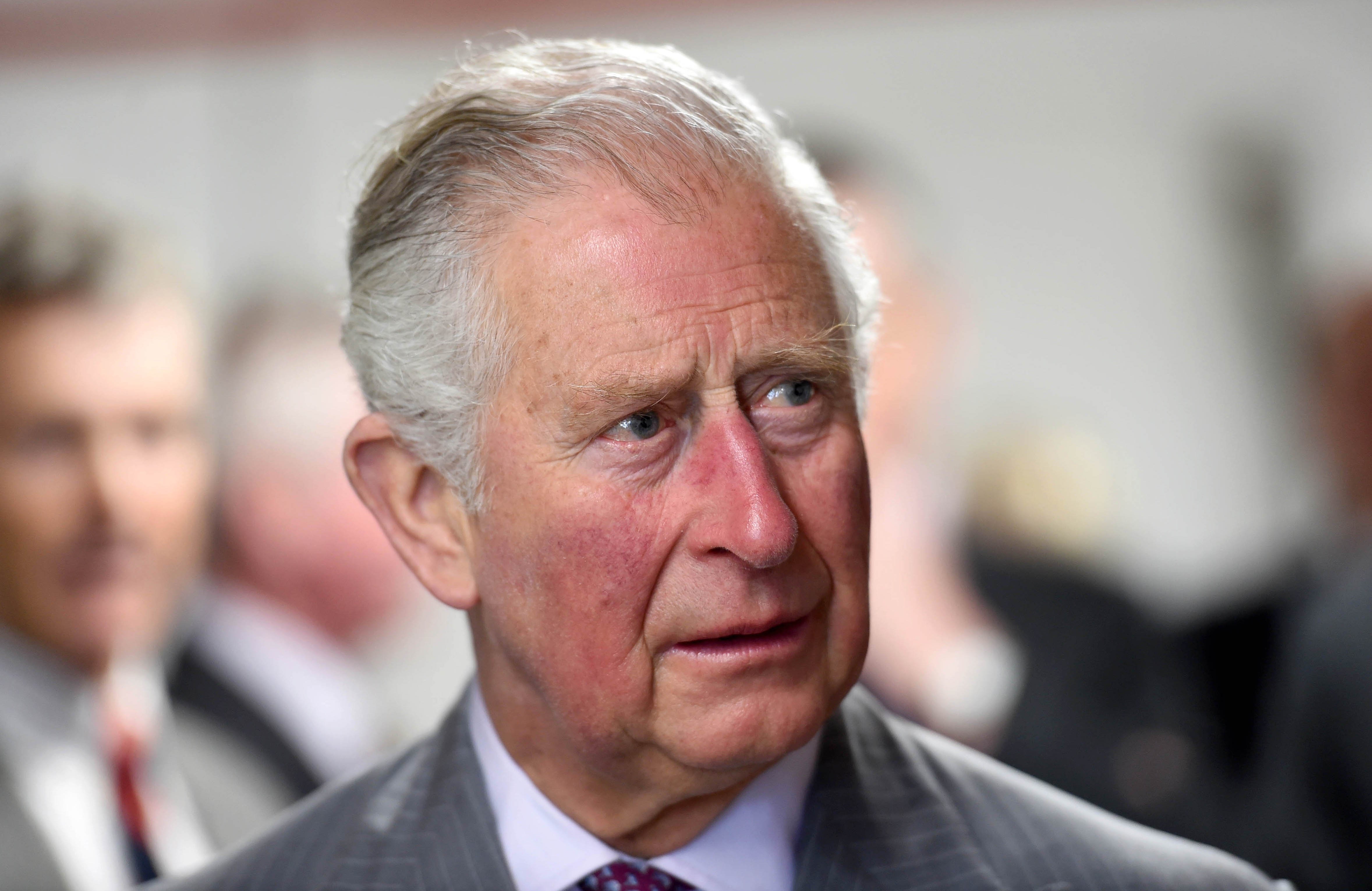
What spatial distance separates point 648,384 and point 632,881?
505mm

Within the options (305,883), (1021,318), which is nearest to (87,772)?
(305,883)

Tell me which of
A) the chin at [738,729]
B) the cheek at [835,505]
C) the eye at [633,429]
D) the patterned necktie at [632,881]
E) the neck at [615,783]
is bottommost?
the patterned necktie at [632,881]

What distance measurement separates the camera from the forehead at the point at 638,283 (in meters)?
1.29

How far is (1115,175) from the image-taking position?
609cm

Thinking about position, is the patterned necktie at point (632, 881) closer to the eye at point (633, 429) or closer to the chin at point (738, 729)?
the chin at point (738, 729)

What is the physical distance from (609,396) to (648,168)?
22 cm

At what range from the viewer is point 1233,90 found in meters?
6.00

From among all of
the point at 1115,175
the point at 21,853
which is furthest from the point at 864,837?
the point at 1115,175

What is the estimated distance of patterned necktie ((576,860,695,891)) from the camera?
1.43m

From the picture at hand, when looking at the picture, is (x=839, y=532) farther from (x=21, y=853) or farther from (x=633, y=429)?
(x=21, y=853)

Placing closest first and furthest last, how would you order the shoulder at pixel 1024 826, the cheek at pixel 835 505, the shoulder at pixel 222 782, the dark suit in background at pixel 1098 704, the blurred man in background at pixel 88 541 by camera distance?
the cheek at pixel 835 505 → the shoulder at pixel 1024 826 → the blurred man in background at pixel 88 541 → the shoulder at pixel 222 782 → the dark suit in background at pixel 1098 704

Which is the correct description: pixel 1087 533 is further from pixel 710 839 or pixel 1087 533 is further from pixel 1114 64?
pixel 710 839

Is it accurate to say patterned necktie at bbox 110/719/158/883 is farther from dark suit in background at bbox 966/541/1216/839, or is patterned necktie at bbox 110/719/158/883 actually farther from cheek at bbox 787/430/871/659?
dark suit in background at bbox 966/541/1216/839

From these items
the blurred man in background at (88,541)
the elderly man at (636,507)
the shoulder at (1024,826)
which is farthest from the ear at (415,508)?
the blurred man in background at (88,541)
